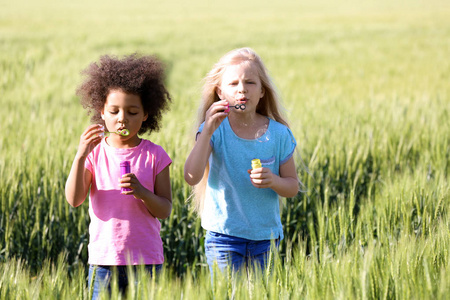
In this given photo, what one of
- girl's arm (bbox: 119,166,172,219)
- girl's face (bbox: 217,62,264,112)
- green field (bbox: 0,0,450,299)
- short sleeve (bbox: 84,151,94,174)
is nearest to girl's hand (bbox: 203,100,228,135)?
girl's face (bbox: 217,62,264,112)

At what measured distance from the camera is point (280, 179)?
2393mm

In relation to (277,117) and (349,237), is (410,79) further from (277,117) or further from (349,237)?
(277,117)

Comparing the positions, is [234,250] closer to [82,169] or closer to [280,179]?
[280,179]

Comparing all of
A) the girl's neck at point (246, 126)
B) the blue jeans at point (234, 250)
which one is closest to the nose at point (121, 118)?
the girl's neck at point (246, 126)

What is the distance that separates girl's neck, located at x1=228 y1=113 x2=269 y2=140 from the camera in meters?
2.52

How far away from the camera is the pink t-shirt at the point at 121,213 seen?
225cm

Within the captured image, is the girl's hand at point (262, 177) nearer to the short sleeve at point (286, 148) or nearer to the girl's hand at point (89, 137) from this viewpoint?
the short sleeve at point (286, 148)

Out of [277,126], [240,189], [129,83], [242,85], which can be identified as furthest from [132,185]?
[277,126]

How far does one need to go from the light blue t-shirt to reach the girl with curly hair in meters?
0.27

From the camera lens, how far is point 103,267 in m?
2.26

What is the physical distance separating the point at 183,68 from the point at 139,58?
34.0ft

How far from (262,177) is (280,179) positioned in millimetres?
131

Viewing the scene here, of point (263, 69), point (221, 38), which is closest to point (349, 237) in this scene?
point (263, 69)

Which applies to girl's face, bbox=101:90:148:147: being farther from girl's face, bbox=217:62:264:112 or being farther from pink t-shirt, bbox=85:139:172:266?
girl's face, bbox=217:62:264:112
